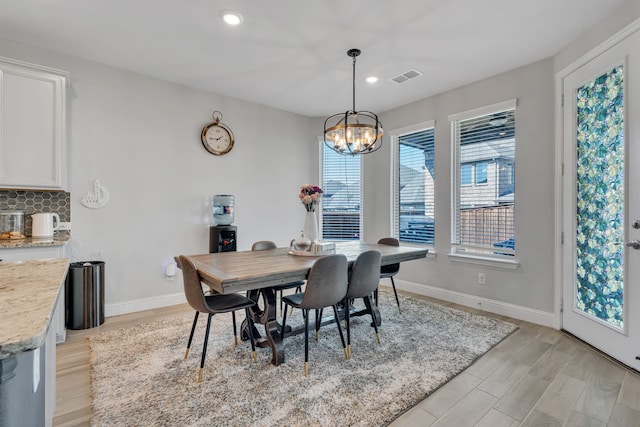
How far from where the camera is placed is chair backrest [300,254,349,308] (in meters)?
2.22

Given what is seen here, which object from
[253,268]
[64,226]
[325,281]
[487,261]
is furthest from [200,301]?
[487,261]

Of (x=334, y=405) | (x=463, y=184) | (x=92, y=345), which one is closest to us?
(x=334, y=405)

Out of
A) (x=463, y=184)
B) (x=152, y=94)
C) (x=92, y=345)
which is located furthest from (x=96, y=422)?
(x=463, y=184)

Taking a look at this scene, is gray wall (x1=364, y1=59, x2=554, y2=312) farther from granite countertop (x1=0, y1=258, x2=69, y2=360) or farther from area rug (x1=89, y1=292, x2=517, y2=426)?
granite countertop (x1=0, y1=258, x2=69, y2=360)

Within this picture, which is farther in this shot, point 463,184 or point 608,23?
point 463,184

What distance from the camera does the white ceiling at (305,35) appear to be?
244 cm

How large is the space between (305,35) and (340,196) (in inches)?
108

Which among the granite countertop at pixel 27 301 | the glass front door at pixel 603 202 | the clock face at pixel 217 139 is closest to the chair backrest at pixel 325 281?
the granite countertop at pixel 27 301

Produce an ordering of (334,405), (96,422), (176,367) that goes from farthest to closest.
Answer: (176,367)
(334,405)
(96,422)

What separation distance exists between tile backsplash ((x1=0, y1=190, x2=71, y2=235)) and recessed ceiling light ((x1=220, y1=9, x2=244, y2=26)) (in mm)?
2346

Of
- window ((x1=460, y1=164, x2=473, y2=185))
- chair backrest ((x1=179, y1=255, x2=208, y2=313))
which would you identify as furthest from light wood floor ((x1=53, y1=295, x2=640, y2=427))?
window ((x1=460, y1=164, x2=473, y2=185))

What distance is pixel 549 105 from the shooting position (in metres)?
3.20

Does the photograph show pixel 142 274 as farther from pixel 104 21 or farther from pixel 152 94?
pixel 104 21

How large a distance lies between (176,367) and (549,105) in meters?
4.04
